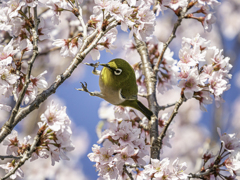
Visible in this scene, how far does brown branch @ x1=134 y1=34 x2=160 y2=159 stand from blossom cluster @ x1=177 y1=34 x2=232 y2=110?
0.56 m

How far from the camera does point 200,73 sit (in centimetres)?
294

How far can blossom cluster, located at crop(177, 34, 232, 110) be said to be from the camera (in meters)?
2.71

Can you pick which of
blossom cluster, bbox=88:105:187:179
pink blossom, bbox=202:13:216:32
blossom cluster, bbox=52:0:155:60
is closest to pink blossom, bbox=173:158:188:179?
blossom cluster, bbox=88:105:187:179

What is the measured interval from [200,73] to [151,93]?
2.39ft

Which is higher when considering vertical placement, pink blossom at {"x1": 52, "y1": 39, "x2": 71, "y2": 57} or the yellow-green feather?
pink blossom at {"x1": 52, "y1": 39, "x2": 71, "y2": 57}

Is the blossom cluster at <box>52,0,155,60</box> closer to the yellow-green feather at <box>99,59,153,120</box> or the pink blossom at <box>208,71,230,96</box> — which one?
the yellow-green feather at <box>99,59,153,120</box>

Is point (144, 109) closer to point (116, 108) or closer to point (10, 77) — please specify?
point (116, 108)

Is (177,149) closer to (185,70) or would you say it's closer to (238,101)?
(238,101)

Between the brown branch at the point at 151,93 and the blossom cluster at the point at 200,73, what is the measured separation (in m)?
0.56

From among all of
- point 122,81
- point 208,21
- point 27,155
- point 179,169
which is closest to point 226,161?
point 179,169

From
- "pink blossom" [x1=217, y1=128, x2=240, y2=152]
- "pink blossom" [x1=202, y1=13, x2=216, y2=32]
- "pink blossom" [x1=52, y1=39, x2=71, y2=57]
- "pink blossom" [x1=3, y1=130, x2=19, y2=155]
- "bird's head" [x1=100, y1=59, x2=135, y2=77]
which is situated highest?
"pink blossom" [x1=202, y1=13, x2=216, y2=32]

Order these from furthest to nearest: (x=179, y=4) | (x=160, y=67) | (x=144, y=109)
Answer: (x=160, y=67) → (x=179, y=4) → (x=144, y=109)

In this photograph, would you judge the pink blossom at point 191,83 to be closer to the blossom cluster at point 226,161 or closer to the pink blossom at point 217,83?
the pink blossom at point 217,83

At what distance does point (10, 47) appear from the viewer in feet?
7.78
